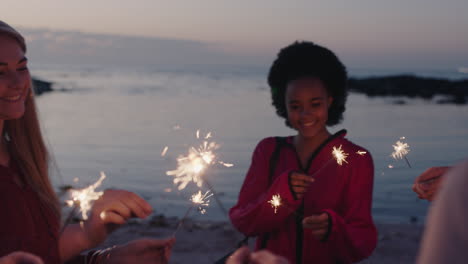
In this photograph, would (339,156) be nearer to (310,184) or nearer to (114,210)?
(310,184)

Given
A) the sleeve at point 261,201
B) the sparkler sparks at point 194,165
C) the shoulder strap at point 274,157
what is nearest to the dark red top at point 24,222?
the sparkler sparks at point 194,165

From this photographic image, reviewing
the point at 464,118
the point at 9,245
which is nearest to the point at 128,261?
the point at 9,245

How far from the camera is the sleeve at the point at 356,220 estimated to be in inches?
125

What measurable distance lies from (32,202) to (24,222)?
0.64ft

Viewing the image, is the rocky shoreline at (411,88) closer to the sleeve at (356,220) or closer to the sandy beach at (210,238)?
the sandy beach at (210,238)

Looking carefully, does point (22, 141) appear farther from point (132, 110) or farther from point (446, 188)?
point (132, 110)

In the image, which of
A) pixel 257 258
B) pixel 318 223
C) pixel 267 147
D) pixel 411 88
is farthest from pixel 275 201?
pixel 411 88

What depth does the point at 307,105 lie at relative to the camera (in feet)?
11.6

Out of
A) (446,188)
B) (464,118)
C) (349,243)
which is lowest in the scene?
(464,118)

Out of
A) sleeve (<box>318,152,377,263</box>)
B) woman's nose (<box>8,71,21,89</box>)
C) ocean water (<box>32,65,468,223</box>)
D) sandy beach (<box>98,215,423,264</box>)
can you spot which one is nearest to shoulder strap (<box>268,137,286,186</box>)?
sleeve (<box>318,152,377,263</box>)

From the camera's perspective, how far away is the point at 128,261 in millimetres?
2494

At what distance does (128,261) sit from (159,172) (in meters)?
8.75

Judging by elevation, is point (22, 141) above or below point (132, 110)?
above

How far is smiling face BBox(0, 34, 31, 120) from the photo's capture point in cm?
266
